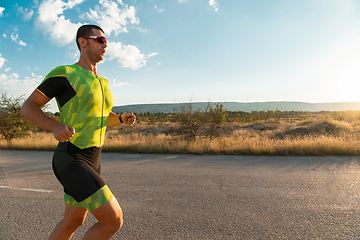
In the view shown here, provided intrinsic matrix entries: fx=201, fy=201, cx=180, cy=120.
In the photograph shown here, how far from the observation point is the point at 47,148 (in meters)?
10.9

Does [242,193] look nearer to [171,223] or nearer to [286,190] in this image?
[286,190]

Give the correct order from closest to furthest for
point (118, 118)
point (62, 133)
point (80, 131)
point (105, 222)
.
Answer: point (62, 133), point (105, 222), point (80, 131), point (118, 118)

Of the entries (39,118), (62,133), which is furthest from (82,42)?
(62,133)

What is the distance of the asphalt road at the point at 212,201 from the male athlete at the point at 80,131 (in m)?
1.33

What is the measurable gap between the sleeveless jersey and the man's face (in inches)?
7.4

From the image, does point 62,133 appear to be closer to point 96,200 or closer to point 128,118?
point 96,200

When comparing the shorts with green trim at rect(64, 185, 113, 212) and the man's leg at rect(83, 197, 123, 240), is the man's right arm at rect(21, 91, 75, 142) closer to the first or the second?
the shorts with green trim at rect(64, 185, 113, 212)

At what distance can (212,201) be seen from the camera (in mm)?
3793

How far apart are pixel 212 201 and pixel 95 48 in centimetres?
324

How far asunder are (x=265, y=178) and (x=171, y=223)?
314 centimetres

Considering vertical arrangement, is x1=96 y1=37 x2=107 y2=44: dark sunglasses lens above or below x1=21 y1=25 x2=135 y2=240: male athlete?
above

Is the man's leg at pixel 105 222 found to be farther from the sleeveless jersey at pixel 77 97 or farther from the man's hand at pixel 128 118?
the man's hand at pixel 128 118

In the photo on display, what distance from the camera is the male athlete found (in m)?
1.54

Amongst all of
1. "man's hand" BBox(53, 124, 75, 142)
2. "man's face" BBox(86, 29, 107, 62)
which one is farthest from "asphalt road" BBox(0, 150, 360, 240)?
"man's face" BBox(86, 29, 107, 62)
